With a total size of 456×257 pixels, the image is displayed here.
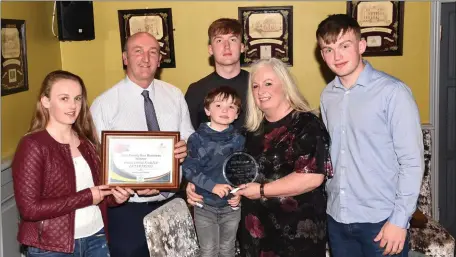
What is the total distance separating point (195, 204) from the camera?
3.20m

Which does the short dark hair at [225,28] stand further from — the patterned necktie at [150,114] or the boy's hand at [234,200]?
the boy's hand at [234,200]

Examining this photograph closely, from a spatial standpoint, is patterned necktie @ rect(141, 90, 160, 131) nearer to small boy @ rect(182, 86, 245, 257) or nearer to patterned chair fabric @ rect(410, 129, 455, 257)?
small boy @ rect(182, 86, 245, 257)

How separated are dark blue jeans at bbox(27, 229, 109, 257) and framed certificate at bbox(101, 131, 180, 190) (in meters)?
0.28

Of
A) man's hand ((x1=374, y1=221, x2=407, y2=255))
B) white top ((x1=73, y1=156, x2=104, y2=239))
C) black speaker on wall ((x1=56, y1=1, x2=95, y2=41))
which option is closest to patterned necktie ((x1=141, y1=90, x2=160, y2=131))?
white top ((x1=73, y1=156, x2=104, y2=239))

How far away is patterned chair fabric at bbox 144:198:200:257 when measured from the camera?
2736mm

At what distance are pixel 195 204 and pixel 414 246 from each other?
1.80 meters

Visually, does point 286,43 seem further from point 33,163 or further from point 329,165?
point 33,163

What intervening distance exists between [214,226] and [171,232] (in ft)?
1.23

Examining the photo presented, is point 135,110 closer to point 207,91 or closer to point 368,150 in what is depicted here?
point 207,91

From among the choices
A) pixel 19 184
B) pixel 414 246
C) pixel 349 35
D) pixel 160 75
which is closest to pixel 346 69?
pixel 349 35

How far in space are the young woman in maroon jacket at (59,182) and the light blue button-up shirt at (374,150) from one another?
1.16 metres

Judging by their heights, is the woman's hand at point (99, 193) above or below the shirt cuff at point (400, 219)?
above

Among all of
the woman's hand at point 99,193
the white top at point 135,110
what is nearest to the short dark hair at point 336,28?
the white top at point 135,110

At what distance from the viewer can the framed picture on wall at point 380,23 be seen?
4.88 meters
